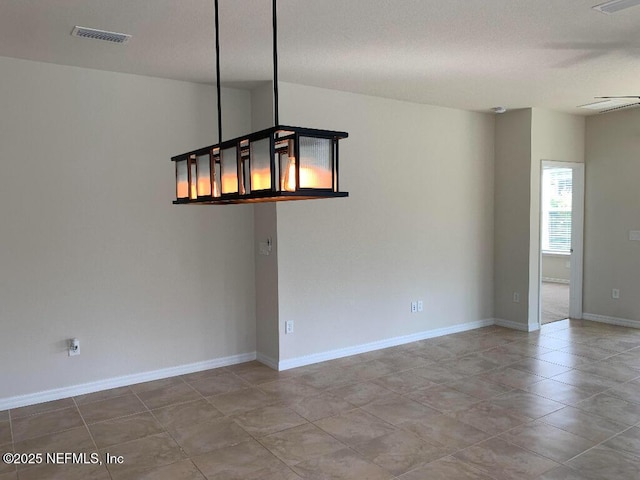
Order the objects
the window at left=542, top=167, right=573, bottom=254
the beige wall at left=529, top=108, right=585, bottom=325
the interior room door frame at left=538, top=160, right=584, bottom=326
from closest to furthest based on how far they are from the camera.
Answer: the beige wall at left=529, top=108, right=585, bottom=325, the interior room door frame at left=538, top=160, right=584, bottom=326, the window at left=542, top=167, right=573, bottom=254

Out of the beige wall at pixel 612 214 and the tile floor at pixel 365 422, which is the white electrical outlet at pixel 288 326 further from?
the beige wall at pixel 612 214

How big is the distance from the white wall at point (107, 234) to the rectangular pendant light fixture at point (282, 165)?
243cm

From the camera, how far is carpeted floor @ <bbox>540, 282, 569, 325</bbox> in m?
6.74

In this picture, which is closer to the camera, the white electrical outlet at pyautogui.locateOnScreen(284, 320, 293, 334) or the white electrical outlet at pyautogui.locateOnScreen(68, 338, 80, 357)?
the white electrical outlet at pyautogui.locateOnScreen(68, 338, 80, 357)

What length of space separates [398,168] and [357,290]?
1.35 m

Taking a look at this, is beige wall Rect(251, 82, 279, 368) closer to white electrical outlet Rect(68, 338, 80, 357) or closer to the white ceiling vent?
white electrical outlet Rect(68, 338, 80, 357)

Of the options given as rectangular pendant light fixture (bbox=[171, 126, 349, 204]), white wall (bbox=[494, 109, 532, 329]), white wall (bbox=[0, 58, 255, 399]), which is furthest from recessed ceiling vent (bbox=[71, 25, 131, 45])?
white wall (bbox=[494, 109, 532, 329])

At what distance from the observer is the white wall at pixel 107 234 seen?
3781mm

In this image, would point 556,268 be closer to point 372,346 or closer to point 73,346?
point 372,346

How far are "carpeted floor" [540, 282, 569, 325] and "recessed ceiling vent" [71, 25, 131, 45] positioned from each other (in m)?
5.58

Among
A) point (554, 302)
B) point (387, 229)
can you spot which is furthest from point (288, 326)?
point (554, 302)

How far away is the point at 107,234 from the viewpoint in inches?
162

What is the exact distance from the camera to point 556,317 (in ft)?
21.9

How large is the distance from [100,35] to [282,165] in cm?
216
